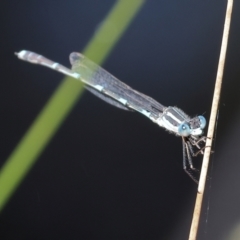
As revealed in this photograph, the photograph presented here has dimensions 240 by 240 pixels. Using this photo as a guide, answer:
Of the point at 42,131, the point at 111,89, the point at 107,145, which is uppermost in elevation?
the point at 111,89

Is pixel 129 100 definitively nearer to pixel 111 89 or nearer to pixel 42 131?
pixel 111 89

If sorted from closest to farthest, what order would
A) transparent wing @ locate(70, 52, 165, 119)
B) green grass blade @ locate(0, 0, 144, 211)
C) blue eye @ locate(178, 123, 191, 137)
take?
blue eye @ locate(178, 123, 191, 137) → transparent wing @ locate(70, 52, 165, 119) → green grass blade @ locate(0, 0, 144, 211)

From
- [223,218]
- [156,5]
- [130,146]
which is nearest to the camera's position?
[223,218]

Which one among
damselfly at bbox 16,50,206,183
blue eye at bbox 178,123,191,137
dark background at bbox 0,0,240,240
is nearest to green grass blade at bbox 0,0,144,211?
dark background at bbox 0,0,240,240

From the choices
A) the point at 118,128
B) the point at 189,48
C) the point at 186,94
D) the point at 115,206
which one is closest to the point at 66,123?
the point at 118,128

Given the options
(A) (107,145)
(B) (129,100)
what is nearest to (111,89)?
(B) (129,100)

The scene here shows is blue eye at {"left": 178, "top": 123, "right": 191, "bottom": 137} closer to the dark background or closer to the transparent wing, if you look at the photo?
the transparent wing

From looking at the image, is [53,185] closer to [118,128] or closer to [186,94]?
[118,128]
